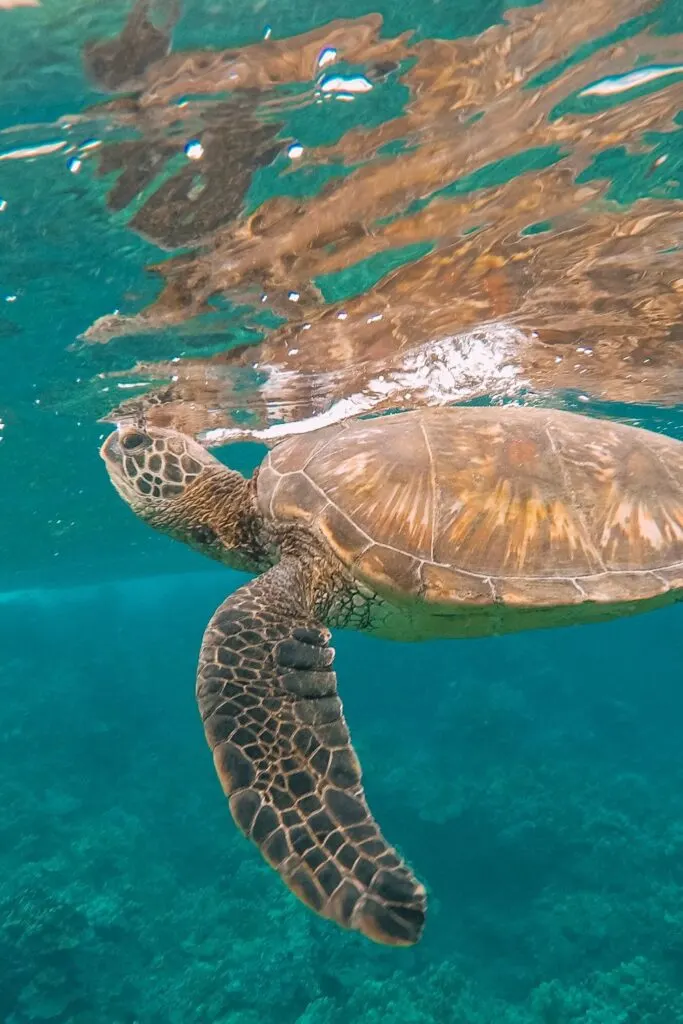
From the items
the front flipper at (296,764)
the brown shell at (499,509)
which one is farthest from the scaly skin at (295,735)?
the brown shell at (499,509)

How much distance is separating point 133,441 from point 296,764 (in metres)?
3.76

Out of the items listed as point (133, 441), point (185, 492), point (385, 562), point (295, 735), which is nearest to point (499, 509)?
point (385, 562)

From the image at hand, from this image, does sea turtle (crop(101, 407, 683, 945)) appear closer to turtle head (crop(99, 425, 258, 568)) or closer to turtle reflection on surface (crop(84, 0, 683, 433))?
turtle head (crop(99, 425, 258, 568))

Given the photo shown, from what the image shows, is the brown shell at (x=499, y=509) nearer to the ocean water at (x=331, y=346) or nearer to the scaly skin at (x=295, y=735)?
the scaly skin at (x=295, y=735)

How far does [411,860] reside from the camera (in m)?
14.5

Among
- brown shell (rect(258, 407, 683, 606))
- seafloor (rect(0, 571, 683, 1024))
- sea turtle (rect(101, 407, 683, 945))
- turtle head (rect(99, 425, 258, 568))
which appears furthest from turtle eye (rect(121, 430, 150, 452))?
seafloor (rect(0, 571, 683, 1024))

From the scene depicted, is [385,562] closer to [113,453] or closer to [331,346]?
[113,453]

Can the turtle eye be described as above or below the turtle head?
above

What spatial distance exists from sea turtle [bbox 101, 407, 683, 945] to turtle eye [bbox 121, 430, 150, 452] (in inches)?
45.9

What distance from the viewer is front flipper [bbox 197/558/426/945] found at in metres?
2.61

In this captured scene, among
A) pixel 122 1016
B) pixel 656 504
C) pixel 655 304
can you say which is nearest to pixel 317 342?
pixel 655 304

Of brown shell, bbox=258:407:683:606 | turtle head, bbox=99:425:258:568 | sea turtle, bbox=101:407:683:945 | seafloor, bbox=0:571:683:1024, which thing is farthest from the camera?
seafloor, bbox=0:571:683:1024

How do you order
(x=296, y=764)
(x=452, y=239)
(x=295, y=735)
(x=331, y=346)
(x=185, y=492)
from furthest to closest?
(x=331, y=346), (x=452, y=239), (x=185, y=492), (x=295, y=735), (x=296, y=764)

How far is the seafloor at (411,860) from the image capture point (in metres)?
10.6
